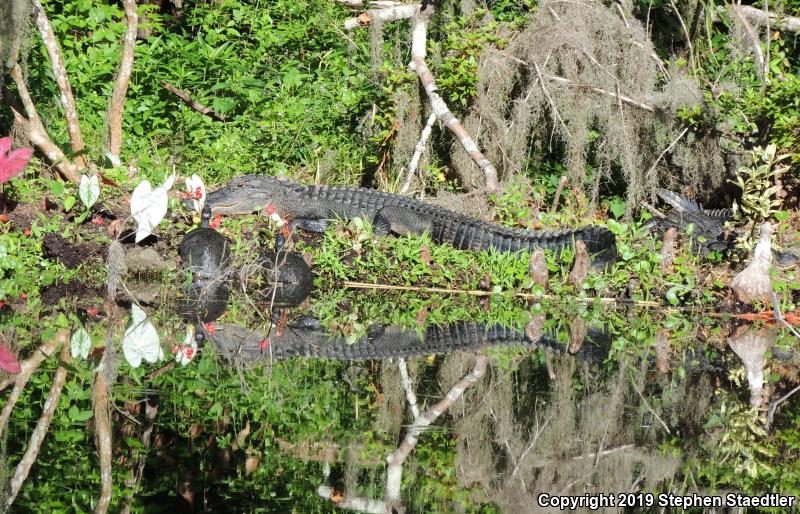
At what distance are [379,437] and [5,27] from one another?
20.2ft

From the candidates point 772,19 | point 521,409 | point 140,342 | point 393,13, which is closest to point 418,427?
point 521,409

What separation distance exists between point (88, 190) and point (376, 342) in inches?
134

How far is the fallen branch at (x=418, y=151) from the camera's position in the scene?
398 inches

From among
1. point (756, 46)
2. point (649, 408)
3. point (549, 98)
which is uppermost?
point (756, 46)

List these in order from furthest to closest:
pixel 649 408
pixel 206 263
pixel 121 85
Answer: pixel 121 85
pixel 206 263
pixel 649 408

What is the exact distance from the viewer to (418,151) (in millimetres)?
10164

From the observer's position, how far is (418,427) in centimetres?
485

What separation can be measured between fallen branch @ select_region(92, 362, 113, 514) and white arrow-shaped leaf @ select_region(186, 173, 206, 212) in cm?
340

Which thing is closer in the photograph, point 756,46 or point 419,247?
point 419,247

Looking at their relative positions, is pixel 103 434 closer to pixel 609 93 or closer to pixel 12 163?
pixel 12 163

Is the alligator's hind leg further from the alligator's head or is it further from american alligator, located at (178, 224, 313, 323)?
american alligator, located at (178, 224, 313, 323)

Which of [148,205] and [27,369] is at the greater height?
[148,205]

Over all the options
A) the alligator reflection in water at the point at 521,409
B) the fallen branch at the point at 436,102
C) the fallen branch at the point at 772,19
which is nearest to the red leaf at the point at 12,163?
the alligator reflection in water at the point at 521,409

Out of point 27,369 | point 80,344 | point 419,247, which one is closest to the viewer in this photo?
point 27,369
